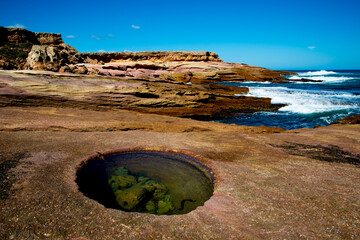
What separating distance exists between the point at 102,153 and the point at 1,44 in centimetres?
2613

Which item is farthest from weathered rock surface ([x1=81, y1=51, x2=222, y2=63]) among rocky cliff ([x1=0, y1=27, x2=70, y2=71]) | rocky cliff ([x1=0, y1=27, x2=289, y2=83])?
rocky cliff ([x1=0, y1=27, x2=70, y2=71])

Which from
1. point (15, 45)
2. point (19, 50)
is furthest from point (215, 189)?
point (15, 45)

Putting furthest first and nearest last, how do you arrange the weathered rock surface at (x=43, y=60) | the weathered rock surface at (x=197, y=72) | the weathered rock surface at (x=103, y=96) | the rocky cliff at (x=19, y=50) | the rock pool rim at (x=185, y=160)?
the weathered rock surface at (x=197, y=72) → the rocky cliff at (x=19, y=50) → the weathered rock surface at (x=43, y=60) → the weathered rock surface at (x=103, y=96) → the rock pool rim at (x=185, y=160)

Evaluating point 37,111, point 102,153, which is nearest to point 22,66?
point 37,111

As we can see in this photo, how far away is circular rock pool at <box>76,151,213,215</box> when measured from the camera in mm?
3840

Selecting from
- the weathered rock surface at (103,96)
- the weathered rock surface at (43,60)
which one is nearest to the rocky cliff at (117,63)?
the weathered rock surface at (43,60)

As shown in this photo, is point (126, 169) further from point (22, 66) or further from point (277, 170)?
point (22, 66)

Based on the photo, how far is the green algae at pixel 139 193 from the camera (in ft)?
12.4

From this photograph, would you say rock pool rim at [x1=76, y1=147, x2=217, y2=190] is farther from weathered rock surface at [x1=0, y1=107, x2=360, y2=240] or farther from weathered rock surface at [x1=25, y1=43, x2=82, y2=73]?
weathered rock surface at [x1=25, y1=43, x2=82, y2=73]

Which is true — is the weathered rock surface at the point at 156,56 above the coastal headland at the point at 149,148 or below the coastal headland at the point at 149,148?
→ above

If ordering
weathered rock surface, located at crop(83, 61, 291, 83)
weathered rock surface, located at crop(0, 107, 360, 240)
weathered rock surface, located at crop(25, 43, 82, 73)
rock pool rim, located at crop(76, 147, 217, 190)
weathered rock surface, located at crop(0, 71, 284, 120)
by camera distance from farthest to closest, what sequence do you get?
weathered rock surface, located at crop(83, 61, 291, 83)
weathered rock surface, located at crop(25, 43, 82, 73)
weathered rock surface, located at crop(0, 71, 284, 120)
rock pool rim, located at crop(76, 147, 217, 190)
weathered rock surface, located at crop(0, 107, 360, 240)

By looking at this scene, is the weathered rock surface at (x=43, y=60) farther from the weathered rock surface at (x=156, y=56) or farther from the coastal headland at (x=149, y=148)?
the weathered rock surface at (x=156, y=56)

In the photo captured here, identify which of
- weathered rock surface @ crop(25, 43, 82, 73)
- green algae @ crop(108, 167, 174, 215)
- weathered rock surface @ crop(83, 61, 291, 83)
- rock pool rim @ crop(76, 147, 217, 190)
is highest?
weathered rock surface @ crop(83, 61, 291, 83)

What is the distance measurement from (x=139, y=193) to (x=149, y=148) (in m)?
2.05
